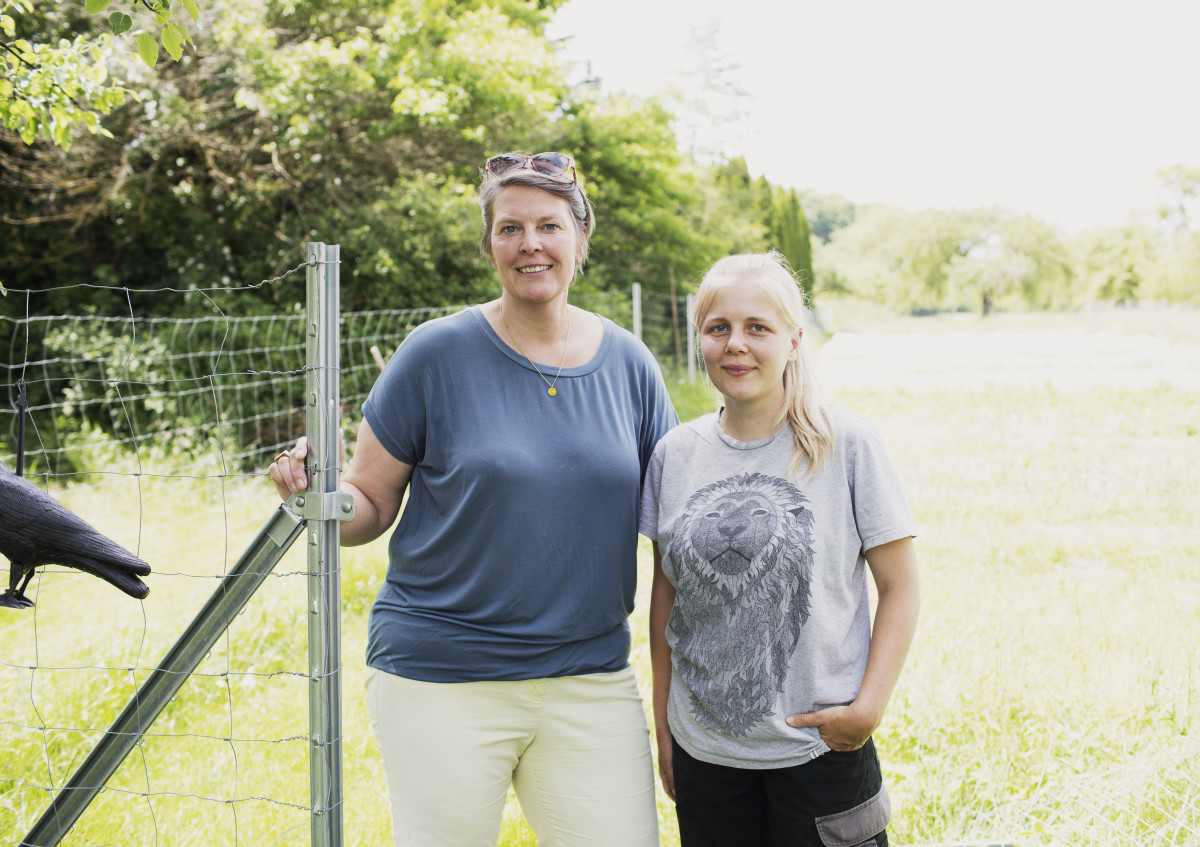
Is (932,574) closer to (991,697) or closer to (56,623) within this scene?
(991,697)

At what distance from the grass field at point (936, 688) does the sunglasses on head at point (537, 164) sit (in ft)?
3.82

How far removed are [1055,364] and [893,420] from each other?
25.6 ft

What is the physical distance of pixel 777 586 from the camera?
1.58 m

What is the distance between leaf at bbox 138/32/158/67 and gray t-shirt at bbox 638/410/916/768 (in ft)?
4.78

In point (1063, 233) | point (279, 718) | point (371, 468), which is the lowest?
point (279, 718)

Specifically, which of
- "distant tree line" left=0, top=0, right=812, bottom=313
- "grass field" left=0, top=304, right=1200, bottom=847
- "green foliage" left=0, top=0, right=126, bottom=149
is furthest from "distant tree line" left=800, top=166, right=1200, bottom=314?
"green foliage" left=0, top=0, right=126, bottom=149

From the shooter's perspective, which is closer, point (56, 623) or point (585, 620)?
point (585, 620)

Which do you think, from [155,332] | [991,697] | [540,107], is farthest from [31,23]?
[991,697]

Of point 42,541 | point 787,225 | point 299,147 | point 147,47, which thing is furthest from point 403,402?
point 787,225

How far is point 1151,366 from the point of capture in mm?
15602

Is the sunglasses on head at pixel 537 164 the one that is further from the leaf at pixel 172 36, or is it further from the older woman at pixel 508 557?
the leaf at pixel 172 36

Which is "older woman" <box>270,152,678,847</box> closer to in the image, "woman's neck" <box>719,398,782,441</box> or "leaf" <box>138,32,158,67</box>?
"woman's neck" <box>719,398,782,441</box>

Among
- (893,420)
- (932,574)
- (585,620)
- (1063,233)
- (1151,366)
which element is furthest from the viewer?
(1063,233)

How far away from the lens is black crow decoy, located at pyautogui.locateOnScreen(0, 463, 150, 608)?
1571mm
